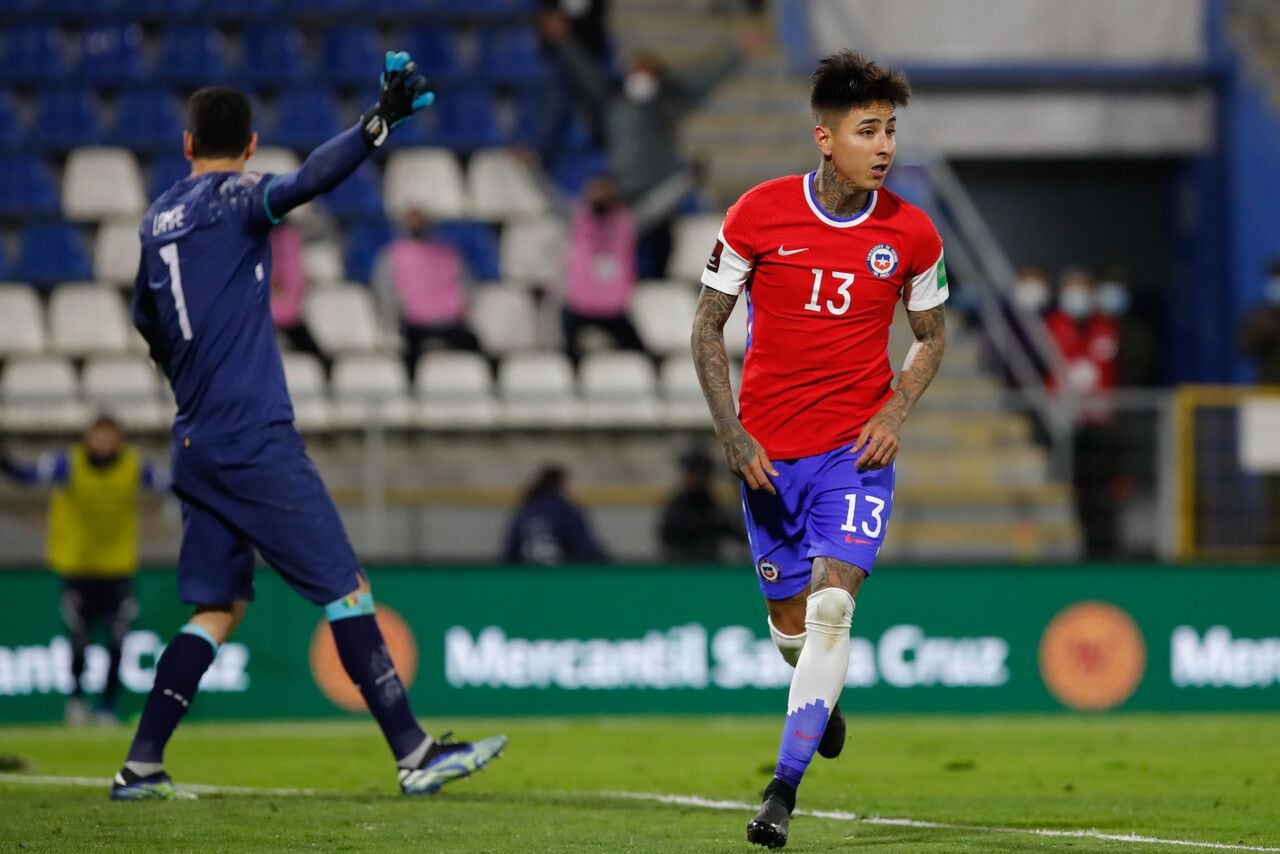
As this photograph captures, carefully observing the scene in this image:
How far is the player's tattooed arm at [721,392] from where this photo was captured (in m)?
7.09

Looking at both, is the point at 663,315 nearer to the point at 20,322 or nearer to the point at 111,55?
the point at 20,322

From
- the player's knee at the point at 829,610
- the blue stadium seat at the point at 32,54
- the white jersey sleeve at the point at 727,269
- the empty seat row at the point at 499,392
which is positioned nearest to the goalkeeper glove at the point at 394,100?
the white jersey sleeve at the point at 727,269

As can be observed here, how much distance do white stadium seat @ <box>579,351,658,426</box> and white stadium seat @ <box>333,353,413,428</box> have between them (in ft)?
4.58

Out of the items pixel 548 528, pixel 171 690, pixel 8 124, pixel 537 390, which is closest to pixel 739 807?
pixel 171 690

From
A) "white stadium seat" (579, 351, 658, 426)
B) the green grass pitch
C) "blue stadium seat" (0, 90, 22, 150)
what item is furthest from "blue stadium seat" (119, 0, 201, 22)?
the green grass pitch

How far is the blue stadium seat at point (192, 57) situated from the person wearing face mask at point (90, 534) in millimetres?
6189

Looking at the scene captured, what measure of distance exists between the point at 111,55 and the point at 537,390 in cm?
631

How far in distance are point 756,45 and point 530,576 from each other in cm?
828

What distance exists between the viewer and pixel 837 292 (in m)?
7.24

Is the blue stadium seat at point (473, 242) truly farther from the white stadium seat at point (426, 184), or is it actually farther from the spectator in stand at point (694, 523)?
the spectator in stand at point (694, 523)

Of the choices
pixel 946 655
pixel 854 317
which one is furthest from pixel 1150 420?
pixel 854 317

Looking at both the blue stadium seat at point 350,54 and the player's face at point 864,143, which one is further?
the blue stadium seat at point 350,54

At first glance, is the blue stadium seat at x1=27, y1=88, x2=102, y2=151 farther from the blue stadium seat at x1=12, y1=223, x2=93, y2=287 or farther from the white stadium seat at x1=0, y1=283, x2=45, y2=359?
the white stadium seat at x1=0, y1=283, x2=45, y2=359

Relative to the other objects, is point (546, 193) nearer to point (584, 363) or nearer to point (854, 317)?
point (584, 363)
